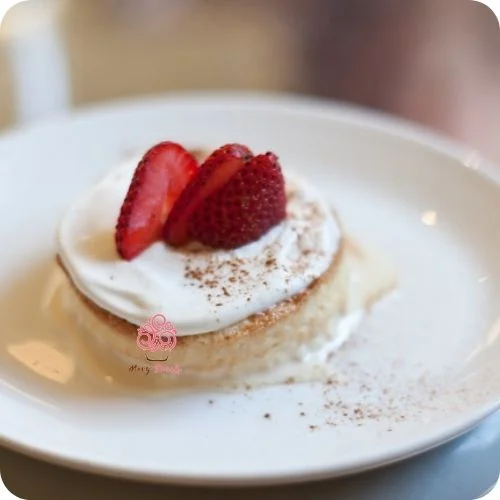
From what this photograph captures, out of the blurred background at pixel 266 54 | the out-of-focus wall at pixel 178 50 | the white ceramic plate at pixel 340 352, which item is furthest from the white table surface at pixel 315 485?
the out-of-focus wall at pixel 178 50

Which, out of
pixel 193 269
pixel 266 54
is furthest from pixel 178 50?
pixel 193 269

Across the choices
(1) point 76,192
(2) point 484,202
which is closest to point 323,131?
(2) point 484,202

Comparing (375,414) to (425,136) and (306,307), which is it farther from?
(425,136)

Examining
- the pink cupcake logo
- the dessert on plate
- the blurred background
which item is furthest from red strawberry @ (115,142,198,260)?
the blurred background

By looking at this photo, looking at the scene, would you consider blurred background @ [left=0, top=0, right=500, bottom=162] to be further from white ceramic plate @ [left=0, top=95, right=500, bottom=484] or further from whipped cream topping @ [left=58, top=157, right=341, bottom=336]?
whipped cream topping @ [left=58, top=157, right=341, bottom=336]

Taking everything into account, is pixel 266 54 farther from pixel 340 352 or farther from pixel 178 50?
pixel 340 352

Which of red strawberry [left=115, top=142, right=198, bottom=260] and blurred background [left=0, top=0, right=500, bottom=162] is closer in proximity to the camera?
red strawberry [left=115, top=142, right=198, bottom=260]
